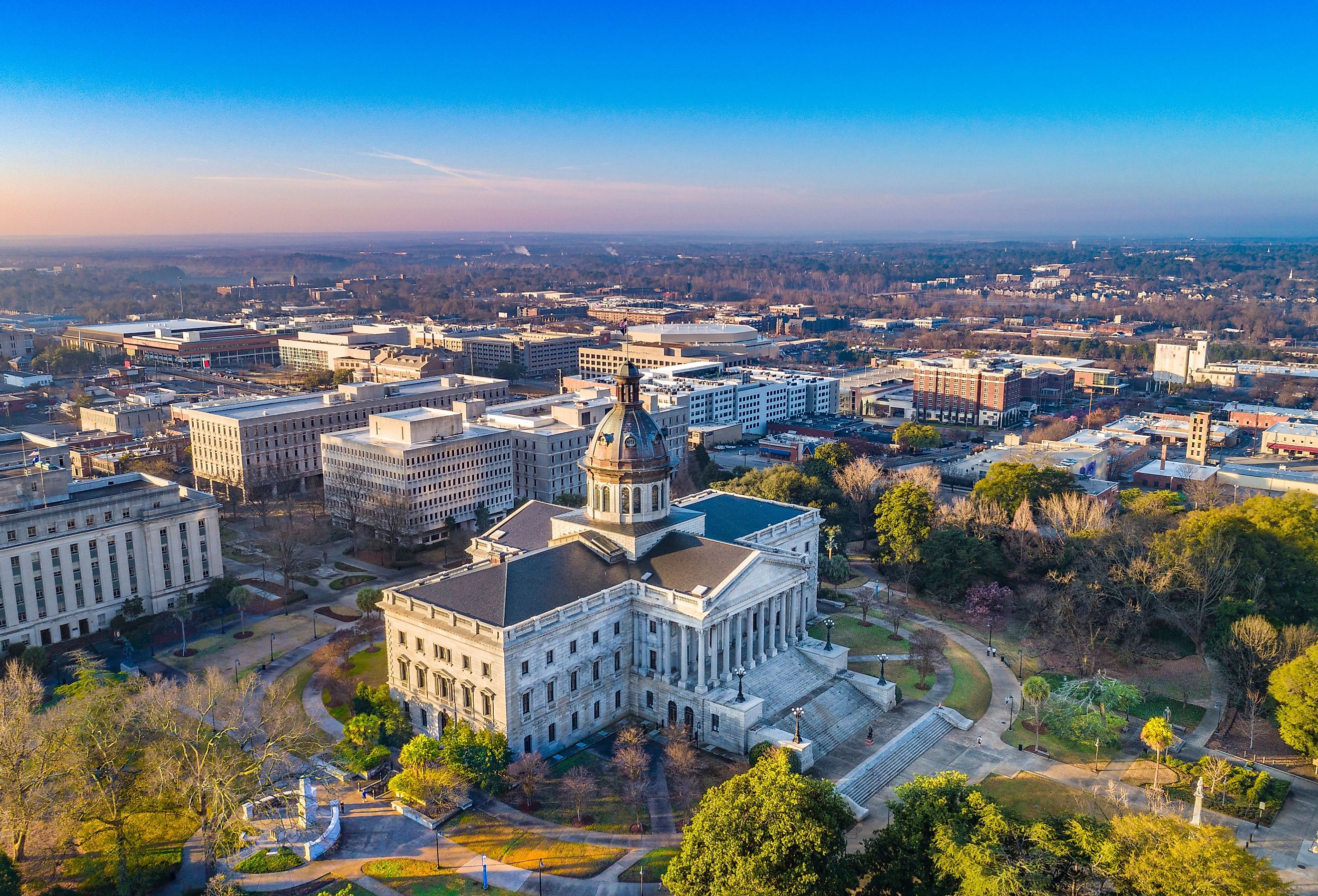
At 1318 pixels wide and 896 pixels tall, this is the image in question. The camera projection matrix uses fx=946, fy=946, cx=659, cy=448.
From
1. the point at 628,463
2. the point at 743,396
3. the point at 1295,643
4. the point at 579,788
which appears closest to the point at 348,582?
the point at 628,463

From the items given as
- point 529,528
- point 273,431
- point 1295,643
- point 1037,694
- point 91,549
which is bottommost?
point 1037,694

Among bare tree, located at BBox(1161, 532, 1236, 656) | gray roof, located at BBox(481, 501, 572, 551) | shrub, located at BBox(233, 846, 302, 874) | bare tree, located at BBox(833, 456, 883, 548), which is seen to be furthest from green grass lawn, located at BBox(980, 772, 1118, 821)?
bare tree, located at BBox(833, 456, 883, 548)

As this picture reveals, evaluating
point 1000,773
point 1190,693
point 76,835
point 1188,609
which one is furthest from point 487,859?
point 1188,609

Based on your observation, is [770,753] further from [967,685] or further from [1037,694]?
[967,685]

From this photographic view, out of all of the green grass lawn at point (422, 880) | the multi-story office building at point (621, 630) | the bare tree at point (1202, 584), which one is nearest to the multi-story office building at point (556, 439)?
the multi-story office building at point (621, 630)

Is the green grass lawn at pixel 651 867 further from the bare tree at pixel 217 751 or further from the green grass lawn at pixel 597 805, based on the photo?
the bare tree at pixel 217 751

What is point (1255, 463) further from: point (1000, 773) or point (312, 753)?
point (312, 753)
